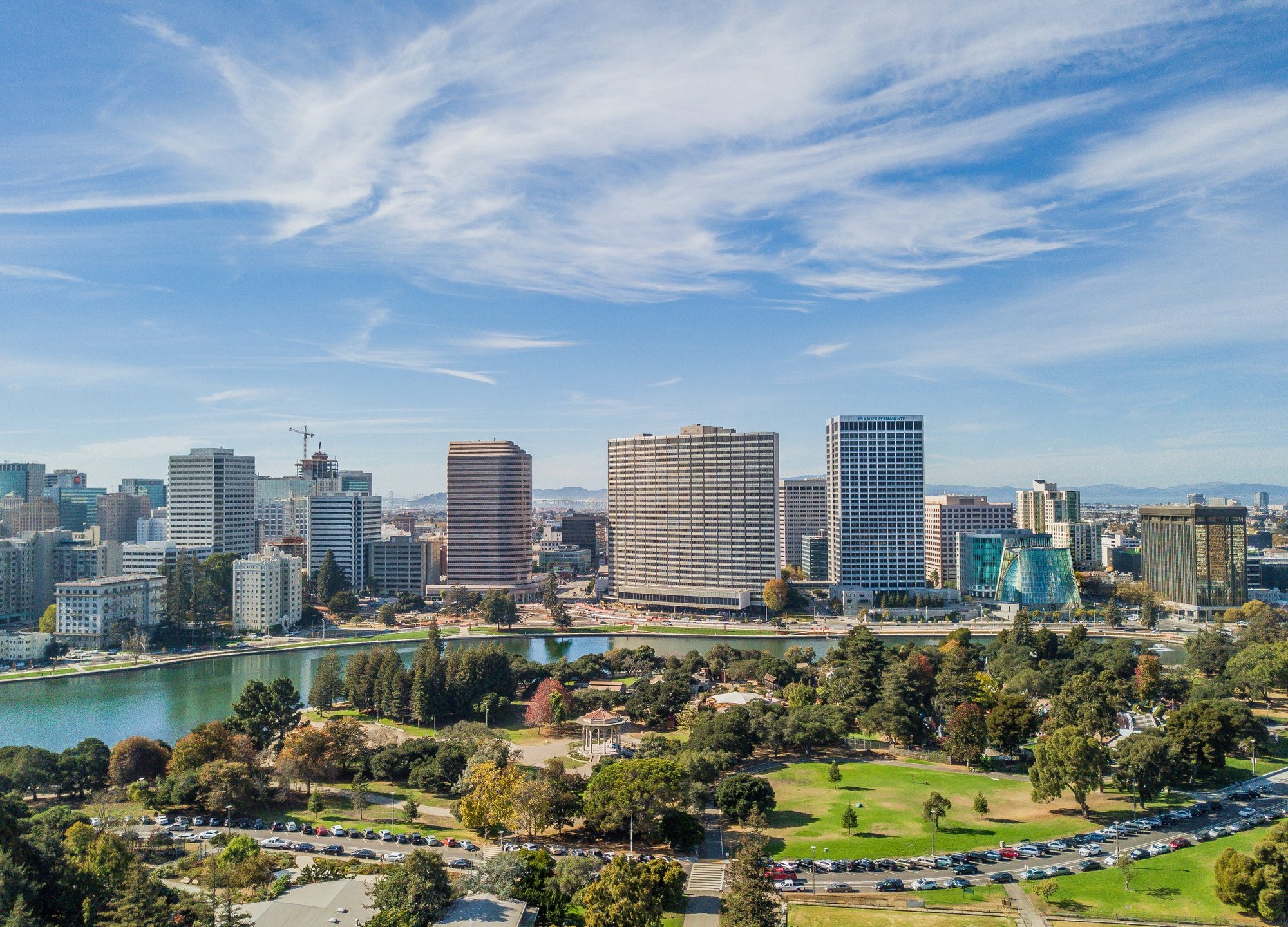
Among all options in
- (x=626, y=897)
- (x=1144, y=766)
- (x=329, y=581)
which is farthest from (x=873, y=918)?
(x=329, y=581)

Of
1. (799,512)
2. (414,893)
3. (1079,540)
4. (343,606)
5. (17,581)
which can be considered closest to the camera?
(414,893)

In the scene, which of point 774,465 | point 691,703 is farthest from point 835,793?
point 774,465

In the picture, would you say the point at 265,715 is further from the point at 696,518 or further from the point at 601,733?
the point at 696,518

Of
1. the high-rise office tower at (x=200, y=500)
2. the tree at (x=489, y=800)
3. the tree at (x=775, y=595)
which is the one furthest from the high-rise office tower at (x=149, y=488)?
→ the tree at (x=489, y=800)

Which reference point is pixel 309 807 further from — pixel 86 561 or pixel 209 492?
pixel 209 492

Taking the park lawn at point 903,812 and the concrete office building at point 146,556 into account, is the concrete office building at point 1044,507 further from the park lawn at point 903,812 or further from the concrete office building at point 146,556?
the concrete office building at point 146,556

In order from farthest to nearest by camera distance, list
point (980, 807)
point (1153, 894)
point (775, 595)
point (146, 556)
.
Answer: point (146, 556) → point (775, 595) → point (980, 807) → point (1153, 894)

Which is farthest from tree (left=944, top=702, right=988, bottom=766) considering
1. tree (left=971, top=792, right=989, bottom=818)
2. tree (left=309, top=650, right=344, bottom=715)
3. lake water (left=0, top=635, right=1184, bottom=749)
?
tree (left=309, top=650, right=344, bottom=715)

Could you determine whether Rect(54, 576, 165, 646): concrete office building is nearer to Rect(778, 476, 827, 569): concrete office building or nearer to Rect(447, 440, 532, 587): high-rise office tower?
Rect(447, 440, 532, 587): high-rise office tower
